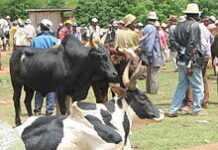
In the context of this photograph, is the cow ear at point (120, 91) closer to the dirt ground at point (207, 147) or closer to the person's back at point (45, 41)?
the dirt ground at point (207, 147)

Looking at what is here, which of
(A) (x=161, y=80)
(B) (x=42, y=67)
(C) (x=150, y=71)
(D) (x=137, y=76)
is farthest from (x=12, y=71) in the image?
(A) (x=161, y=80)

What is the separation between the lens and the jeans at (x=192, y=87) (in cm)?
1057

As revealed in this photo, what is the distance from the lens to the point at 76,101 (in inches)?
323

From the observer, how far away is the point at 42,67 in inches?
376

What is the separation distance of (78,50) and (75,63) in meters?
0.21

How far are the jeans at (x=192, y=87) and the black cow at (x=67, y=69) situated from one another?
69.7 inches

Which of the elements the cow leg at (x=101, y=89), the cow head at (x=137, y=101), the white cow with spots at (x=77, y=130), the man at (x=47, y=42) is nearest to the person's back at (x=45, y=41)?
the man at (x=47, y=42)

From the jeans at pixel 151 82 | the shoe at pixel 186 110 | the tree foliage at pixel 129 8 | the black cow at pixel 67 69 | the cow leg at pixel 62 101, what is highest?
the black cow at pixel 67 69

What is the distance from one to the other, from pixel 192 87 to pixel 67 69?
2.43 m

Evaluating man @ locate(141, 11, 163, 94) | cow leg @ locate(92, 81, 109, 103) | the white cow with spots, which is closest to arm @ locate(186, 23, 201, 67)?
cow leg @ locate(92, 81, 109, 103)

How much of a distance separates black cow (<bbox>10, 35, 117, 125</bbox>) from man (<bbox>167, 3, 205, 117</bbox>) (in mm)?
1611

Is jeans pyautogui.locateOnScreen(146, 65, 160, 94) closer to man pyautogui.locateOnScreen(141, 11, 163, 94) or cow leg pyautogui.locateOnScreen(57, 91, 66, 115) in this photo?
man pyautogui.locateOnScreen(141, 11, 163, 94)

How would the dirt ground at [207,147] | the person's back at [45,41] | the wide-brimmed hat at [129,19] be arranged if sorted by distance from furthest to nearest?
the wide-brimmed hat at [129,19]
the person's back at [45,41]
the dirt ground at [207,147]

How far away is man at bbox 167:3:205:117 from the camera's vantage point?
408 inches
